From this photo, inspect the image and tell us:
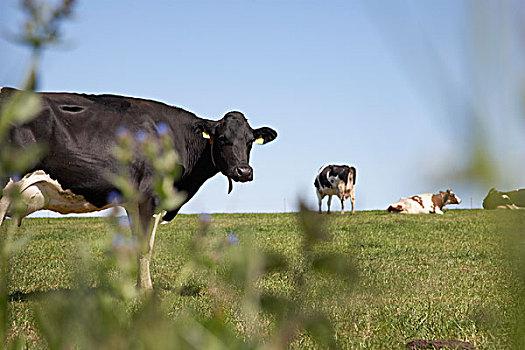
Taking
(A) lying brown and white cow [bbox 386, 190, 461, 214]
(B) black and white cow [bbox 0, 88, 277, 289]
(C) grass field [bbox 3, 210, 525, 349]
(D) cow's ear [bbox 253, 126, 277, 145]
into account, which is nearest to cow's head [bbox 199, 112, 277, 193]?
(B) black and white cow [bbox 0, 88, 277, 289]

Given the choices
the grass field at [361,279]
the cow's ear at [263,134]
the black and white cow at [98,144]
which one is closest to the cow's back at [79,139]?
the black and white cow at [98,144]

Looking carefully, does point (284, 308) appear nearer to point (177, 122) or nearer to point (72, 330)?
point (72, 330)

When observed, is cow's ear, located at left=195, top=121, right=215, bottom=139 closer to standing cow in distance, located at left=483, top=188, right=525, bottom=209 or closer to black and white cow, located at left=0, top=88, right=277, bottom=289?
black and white cow, located at left=0, top=88, right=277, bottom=289

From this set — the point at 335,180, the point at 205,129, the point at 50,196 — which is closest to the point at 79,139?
the point at 50,196

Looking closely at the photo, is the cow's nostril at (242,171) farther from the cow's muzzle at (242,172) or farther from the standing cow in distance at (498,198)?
the standing cow in distance at (498,198)

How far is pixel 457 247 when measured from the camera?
9305 millimetres

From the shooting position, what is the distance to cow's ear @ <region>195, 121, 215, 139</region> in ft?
22.2

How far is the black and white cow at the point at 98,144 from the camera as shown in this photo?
544 cm

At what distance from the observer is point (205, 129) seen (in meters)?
6.77

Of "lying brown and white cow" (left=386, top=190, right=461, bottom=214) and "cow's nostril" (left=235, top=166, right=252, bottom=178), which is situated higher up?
"lying brown and white cow" (left=386, top=190, right=461, bottom=214)

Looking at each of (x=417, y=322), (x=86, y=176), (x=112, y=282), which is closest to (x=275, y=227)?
(x=86, y=176)

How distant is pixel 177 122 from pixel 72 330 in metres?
6.75

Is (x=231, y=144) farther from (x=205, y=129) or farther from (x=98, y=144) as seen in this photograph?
(x=98, y=144)

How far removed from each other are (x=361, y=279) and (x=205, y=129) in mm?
6365
